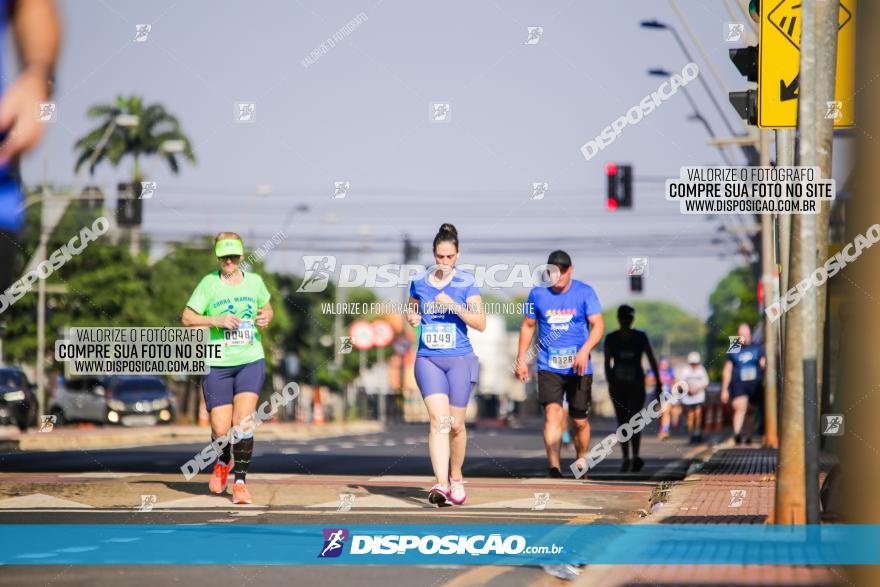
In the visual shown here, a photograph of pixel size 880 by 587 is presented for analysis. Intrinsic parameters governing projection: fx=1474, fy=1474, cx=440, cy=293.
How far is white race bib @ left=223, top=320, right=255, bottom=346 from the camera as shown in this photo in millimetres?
10594

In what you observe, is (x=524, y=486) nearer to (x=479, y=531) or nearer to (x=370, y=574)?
(x=479, y=531)

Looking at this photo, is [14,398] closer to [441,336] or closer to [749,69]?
[441,336]

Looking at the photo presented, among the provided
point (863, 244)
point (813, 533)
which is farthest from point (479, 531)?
point (863, 244)

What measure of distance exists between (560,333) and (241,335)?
334 cm

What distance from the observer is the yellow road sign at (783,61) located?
29.2ft

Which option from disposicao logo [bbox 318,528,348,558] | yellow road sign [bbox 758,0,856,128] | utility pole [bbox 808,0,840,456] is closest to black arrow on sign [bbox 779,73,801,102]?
yellow road sign [bbox 758,0,856,128]

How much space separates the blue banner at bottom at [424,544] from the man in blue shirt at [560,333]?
395 centimetres

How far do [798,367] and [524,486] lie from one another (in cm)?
436

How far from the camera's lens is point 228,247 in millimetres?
10633

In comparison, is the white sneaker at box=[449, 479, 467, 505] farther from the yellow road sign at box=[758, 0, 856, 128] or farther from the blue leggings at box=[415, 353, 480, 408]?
the yellow road sign at box=[758, 0, 856, 128]

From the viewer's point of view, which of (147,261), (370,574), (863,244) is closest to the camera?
(863,244)

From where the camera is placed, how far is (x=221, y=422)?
10.6m

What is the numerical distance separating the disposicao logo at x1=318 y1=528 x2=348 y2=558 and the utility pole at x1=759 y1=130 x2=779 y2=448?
13.9 m

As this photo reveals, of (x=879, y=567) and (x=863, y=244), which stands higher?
(x=863, y=244)
